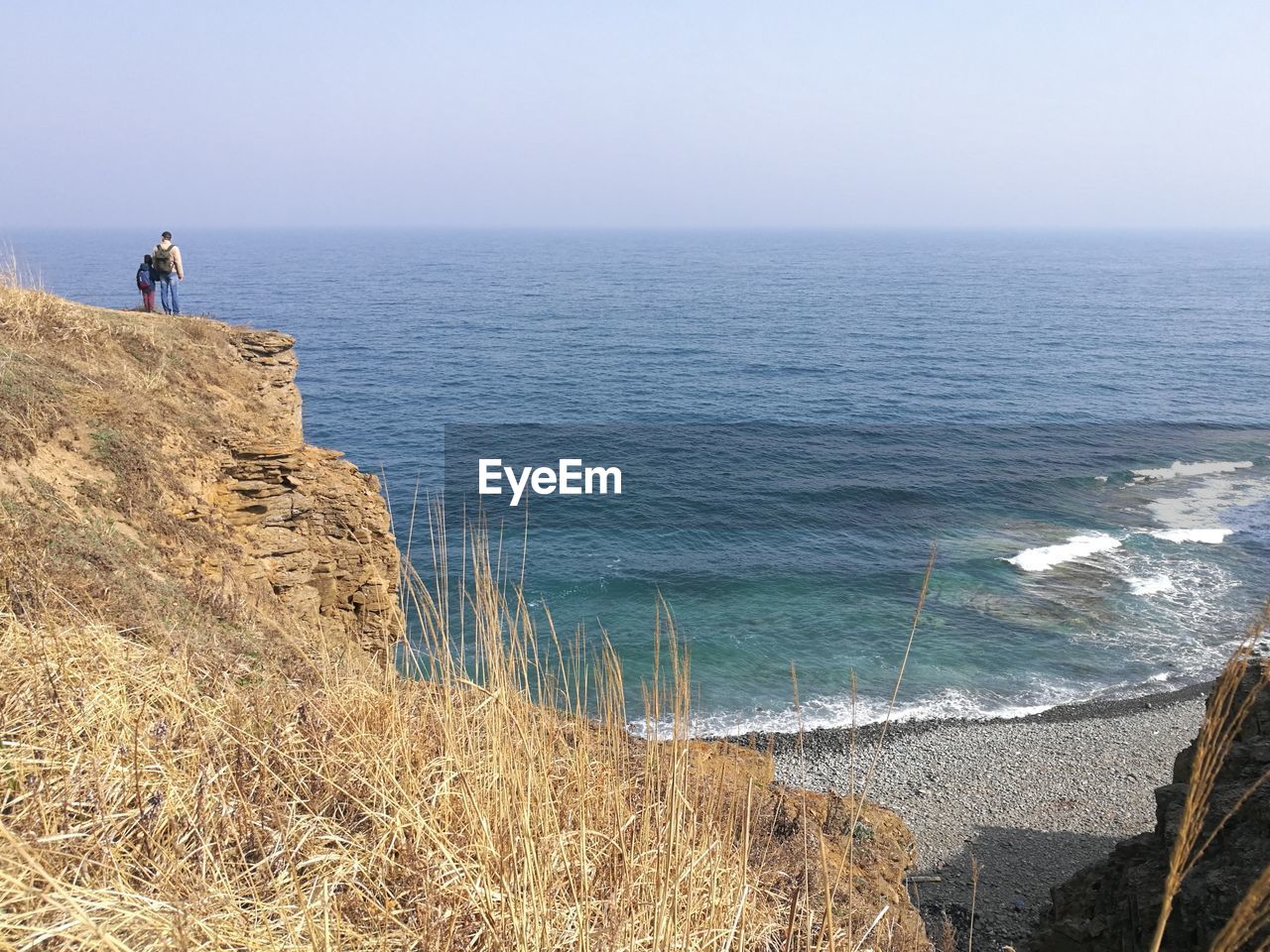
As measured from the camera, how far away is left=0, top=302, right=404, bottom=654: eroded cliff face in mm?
6668

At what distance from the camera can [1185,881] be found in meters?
7.88

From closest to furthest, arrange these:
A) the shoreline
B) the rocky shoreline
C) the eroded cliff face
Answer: the eroded cliff face, the rocky shoreline, the shoreline

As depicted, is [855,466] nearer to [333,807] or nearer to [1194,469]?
[1194,469]

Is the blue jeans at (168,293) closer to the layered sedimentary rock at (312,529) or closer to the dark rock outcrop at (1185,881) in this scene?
the layered sedimentary rock at (312,529)

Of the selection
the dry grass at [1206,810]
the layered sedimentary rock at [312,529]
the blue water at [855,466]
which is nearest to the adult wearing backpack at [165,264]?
the blue water at [855,466]

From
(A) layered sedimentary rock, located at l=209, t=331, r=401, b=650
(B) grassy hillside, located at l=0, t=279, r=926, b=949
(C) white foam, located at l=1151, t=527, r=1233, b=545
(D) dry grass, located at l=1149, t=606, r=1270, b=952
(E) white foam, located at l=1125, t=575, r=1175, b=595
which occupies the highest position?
(D) dry grass, located at l=1149, t=606, r=1270, b=952

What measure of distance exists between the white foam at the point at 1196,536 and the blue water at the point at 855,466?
0.21m

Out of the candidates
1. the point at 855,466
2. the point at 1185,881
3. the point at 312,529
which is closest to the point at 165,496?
the point at 312,529

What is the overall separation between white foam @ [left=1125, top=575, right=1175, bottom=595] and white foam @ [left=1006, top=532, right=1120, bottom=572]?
2.30 meters

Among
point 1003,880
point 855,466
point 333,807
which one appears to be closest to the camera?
point 333,807

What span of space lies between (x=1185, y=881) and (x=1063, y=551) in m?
28.9

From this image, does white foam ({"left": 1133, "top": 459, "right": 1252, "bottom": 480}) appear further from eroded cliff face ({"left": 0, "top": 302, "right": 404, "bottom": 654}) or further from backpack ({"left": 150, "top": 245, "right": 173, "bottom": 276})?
backpack ({"left": 150, "top": 245, "right": 173, "bottom": 276})

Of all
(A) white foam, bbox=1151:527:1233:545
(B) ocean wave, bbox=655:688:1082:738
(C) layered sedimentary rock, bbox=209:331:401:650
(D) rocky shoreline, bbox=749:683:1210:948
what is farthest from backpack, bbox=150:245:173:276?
(A) white foam, bbox=1151:527:1233:545

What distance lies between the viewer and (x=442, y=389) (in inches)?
2132
